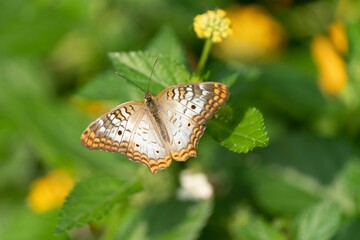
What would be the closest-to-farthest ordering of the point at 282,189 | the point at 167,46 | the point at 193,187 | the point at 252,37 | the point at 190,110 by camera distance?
the point at 190,110 < the point at 167,46 < the point at 193,187 < the point at 282,189 < the point at 252,37

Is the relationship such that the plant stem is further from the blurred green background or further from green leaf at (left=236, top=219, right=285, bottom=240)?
green leaf at (left=236, top=219, right=285, bottom=240)

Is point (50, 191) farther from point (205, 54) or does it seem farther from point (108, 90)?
point (205, 54)

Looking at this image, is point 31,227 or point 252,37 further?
point 252,37

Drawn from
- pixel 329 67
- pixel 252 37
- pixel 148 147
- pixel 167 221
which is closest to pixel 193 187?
pixel 167 221

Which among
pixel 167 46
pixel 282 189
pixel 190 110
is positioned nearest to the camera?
pixel 190 110

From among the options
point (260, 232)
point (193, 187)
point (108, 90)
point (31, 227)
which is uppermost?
point (108, 90)

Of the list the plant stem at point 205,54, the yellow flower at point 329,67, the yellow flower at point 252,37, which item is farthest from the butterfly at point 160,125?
the yellow flower at point 252,37

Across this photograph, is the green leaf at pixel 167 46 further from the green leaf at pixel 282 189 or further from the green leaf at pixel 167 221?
the green leaf at pixel 282 189
